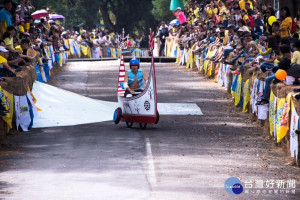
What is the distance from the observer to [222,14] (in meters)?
38.2

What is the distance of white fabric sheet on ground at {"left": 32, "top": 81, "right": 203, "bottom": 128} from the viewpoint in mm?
20109

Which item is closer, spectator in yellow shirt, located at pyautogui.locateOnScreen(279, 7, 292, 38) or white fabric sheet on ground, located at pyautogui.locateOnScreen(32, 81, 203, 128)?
white fabric sheet on ground, located at pyautogui.locateOnScreen(32, 81, 203, 128)

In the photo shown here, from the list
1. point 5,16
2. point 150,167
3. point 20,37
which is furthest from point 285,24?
point 150,167

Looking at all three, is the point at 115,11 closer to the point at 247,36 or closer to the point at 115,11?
the point at 115,11

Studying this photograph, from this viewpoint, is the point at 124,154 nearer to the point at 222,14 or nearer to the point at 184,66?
the point at 222,14

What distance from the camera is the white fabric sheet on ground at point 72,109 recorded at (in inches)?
792

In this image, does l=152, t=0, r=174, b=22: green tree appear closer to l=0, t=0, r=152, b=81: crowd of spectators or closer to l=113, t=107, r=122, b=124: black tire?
l=0, t=0, r=152, b=81: crowd of spectators

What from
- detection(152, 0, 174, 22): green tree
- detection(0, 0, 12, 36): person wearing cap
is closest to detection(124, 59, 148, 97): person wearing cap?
detection(0, 0, 12, 36): person wearing cap

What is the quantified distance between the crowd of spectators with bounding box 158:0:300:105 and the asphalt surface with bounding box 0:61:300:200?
5.82 ft

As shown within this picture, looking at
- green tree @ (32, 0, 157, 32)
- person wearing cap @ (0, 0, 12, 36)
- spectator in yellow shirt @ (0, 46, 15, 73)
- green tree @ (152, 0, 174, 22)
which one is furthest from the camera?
green tree @ (32, 0, 157, 32)

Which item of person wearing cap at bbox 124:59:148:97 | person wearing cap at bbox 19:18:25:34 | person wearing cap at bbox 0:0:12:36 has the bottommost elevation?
person wearing cap at bbox 124:59:148:97

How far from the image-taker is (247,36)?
2511 centimetres

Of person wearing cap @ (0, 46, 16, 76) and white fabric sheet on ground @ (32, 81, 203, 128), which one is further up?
person wearing cap @ (0, 46, 16, 76)

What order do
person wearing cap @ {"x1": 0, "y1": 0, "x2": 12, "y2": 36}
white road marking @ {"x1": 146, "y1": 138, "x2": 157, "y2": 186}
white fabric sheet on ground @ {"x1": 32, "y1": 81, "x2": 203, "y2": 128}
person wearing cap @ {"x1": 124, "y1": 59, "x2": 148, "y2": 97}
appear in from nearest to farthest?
white road marking @ {"x1": 146, "y1": 138, "x2": 157, "y2": 186} → person wearing cap @ {"x1": 124, "y1": 59, "x2": 148, "y2": 97} → white fabric sheet on ground @ {"x1": 32, "y1": 81, "x2": 203, "y2": 128} → person wearing cap @ {"x1": 0, "y1": 0, "x2": 12, "y2": 36}
